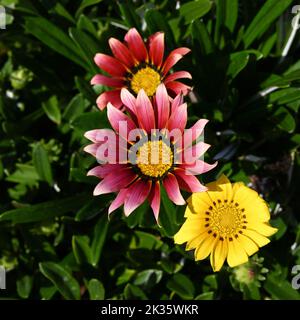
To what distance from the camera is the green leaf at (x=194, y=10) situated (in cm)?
186

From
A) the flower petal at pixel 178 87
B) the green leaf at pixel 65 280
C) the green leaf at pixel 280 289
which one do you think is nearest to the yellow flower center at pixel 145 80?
the flower petal at pixel 178 87

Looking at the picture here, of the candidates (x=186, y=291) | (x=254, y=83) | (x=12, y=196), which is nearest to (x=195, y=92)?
(x=254, y=83)

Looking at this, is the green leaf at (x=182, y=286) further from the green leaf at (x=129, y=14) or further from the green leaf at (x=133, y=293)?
the green leaf at (x=129, y=14)

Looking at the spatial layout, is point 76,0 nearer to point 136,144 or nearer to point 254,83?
point 254,83

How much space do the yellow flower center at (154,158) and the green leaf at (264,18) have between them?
0.72 meters

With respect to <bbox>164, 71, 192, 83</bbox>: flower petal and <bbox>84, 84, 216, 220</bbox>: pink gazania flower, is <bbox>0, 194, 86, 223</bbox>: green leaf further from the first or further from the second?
<bbox>164, 71, 192, 83</bbox>: flower petal

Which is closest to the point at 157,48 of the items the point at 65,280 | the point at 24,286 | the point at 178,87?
the point at 178,87

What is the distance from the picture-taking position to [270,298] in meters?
2.06

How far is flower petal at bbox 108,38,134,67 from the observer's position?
1.76 meters

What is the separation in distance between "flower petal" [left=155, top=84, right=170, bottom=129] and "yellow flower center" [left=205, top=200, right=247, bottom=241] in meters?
0.32

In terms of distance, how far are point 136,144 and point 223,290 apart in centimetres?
88

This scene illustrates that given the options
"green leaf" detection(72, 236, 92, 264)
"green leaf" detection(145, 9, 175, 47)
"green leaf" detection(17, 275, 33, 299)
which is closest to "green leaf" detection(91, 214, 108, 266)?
"green leaf" detection(72, 236, 92, 264)

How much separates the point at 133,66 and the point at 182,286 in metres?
0.90

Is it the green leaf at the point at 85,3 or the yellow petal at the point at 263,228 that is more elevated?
the green leaf at the point at 85,3
